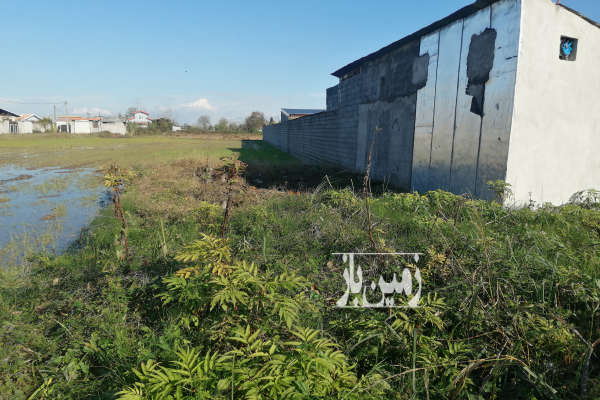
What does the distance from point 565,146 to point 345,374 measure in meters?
6.32

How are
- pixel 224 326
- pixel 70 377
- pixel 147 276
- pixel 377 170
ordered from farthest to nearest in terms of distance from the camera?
1. pixel 377 170
2. pixel 147 276
3. pixel 70 377
4. pixel 224 326

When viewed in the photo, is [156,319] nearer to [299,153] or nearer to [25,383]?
[25,383]

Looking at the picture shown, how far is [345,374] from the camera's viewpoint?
150 cm

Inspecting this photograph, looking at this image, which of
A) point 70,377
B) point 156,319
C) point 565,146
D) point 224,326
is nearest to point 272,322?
point 224,326

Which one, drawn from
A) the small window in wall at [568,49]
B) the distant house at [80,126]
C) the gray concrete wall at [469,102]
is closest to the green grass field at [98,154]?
the gray concrete wall at [469,102]

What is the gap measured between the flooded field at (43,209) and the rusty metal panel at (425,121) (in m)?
6.33

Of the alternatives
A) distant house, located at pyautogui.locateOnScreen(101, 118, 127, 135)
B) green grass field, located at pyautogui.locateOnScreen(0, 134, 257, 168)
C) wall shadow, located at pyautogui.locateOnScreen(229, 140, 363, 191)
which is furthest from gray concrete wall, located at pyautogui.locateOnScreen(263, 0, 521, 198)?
distant house, located at pyautogui.locateOnScreen(101, 118, 127, 135)

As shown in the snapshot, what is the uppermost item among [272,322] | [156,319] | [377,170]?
[377,170]

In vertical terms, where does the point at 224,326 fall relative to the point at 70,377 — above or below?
above

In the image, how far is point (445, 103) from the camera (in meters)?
6.43

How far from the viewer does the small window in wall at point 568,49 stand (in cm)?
557

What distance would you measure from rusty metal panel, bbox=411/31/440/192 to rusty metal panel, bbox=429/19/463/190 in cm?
14

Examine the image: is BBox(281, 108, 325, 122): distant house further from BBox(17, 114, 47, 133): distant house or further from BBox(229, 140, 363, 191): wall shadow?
BBox(17, 114, 47, 133): distant house

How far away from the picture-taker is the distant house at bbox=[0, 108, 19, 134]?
44094 mm
